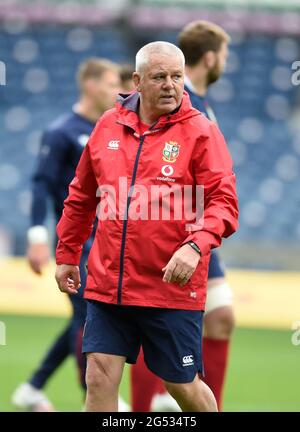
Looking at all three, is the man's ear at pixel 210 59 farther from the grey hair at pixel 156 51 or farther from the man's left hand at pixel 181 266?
the man's left hand at pixel 181 266

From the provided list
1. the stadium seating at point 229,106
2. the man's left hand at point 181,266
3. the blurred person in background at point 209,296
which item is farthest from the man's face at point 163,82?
the stadium seating at point 229,106

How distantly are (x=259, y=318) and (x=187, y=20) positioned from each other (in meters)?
9.32

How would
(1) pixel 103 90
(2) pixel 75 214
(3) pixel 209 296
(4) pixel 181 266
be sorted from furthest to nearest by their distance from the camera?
(1) pixel 103 90
(3) pixel 209 296
(2) pixel 75 214
(4) pixel 181 266

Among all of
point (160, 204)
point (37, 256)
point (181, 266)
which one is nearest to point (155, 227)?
point (160, 204)

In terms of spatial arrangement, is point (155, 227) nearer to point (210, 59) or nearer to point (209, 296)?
point (209, 296)

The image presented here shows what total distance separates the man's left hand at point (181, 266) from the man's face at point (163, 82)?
753mm

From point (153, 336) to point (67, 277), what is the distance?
0.60m

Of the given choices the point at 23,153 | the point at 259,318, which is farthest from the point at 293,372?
the point at 23,153

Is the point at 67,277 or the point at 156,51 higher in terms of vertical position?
the point at 156,51

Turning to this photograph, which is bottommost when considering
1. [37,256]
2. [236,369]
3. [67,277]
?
[236,369]

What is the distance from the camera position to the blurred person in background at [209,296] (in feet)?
21.8

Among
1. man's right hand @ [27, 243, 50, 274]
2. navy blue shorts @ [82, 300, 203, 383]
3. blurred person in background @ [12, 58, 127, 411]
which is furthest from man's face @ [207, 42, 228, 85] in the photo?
navy blue shorts @ [82, 300, 203, 383]

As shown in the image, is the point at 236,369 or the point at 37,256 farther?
the point at 236,369

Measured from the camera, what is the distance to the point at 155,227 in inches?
201
